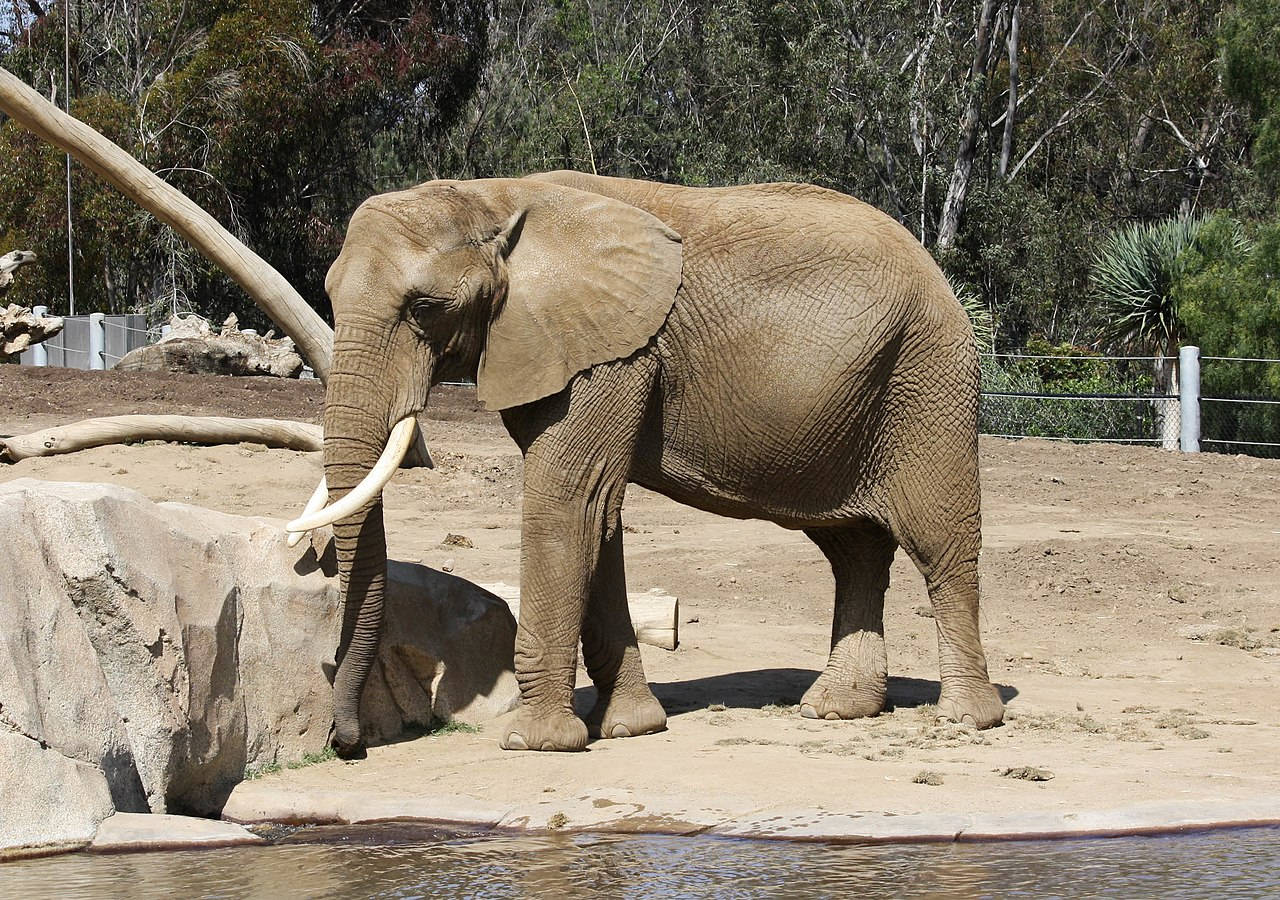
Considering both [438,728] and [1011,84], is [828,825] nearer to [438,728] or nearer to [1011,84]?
[438,728]

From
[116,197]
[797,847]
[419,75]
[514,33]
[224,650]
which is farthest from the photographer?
[514,33]

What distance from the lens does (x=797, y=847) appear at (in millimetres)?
5828

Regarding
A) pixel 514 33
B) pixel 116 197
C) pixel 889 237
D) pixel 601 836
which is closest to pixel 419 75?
pixel 116 197

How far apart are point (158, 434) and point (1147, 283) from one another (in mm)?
13967

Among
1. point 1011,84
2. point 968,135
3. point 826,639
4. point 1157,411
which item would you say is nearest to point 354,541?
point 826,639

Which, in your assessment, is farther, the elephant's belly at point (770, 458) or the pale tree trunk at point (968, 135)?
the pale tree trunk at point (968, 135)

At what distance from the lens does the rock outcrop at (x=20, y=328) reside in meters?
20.1

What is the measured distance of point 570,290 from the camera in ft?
23.4

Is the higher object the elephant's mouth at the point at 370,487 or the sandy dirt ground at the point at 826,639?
the elephant's mouth at the point at 370,487

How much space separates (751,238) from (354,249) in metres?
1.84

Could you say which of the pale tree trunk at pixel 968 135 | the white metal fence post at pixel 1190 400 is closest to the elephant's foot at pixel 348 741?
the white metal fence post at pixel 1190 400

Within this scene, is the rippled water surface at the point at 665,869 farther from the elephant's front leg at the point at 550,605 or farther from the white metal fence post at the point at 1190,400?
the white metal fence post at the point at 1190,400

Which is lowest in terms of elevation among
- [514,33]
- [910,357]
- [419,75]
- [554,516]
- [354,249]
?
[554,516]

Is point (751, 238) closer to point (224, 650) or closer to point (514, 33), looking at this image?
point (224, 650)
